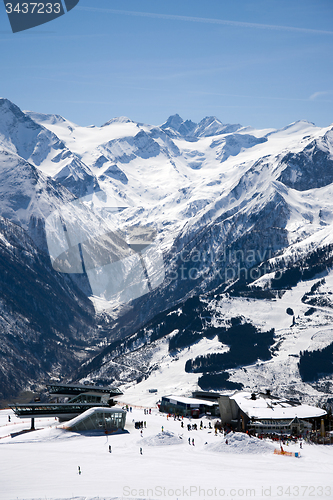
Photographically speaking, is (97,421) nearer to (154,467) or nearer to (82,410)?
(82,410)

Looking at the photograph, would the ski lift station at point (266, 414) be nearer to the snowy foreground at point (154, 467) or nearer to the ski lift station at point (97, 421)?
the snowy foreground at point (154, 467)

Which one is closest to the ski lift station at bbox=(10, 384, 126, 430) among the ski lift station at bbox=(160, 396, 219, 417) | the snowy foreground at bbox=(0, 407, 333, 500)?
the snowy foreground at bbox=(0, 407, 333, 500)

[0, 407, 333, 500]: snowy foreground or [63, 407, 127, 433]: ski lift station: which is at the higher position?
[63, 407, 127, 433]: ski lift station

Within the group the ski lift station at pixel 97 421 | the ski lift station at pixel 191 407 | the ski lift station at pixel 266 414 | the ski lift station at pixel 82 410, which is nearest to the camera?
the ski lift station at pixel 97 421

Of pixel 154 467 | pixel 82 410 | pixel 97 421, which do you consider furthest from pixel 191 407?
pixel 154 467

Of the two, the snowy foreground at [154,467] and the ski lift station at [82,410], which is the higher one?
the ski lift station at [82,410]

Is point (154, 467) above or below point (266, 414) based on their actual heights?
below

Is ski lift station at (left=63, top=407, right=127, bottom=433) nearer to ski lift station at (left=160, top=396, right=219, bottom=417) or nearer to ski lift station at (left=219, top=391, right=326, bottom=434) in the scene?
ski lift station at (left=219, top=391, right=326, bottom=434)

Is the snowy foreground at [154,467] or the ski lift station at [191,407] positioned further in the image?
the ski lift station at [191,407]

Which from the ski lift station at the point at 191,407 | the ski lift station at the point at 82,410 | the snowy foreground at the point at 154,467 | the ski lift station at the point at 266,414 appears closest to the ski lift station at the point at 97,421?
the ski lift station at the point at 82,410
